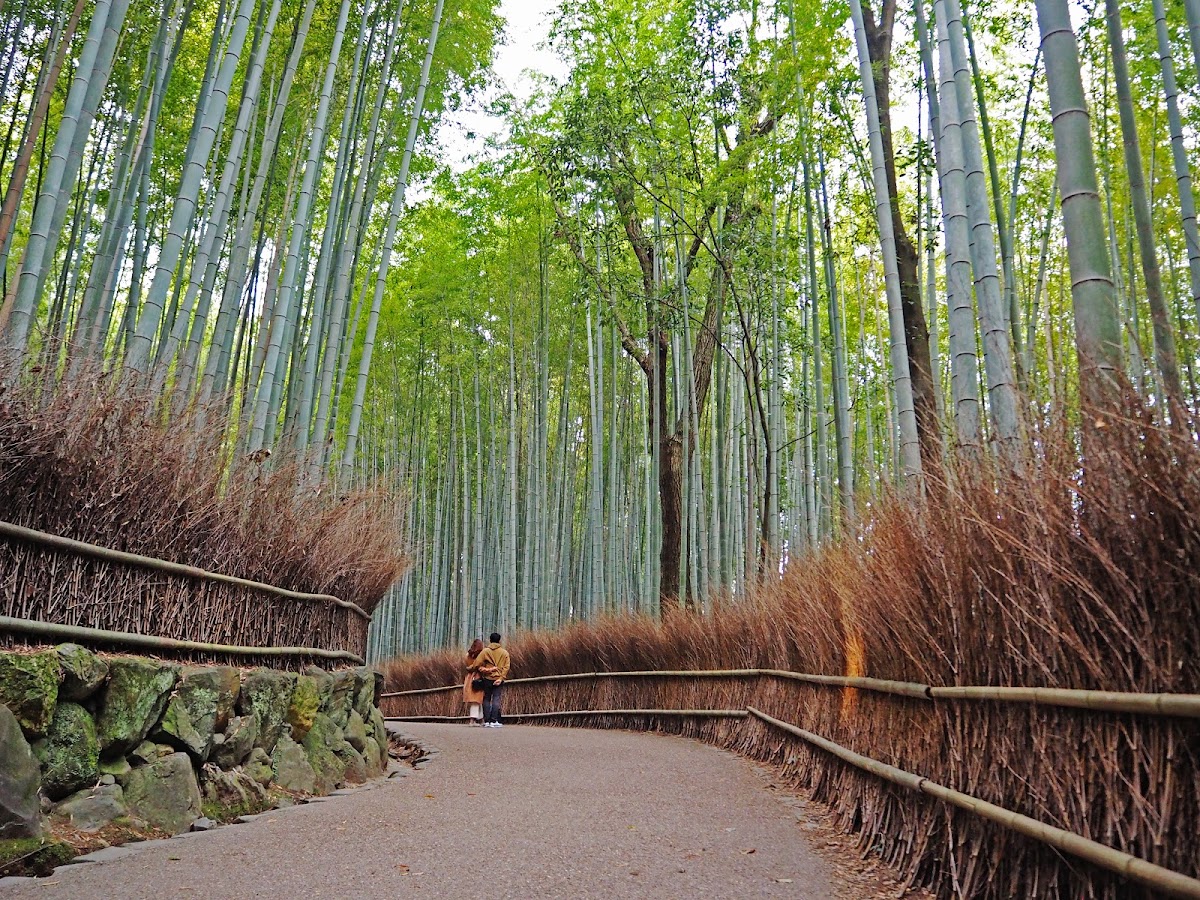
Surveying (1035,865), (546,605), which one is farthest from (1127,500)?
(546,605)

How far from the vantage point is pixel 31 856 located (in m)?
2.19

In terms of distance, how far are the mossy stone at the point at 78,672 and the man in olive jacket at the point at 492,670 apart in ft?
18.8

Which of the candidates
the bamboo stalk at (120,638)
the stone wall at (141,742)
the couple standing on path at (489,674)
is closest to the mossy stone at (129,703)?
the stone wall at (141,742)

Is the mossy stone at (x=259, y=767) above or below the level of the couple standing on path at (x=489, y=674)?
below

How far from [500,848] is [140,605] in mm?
1459

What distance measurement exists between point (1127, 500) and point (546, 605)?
31.7 ft

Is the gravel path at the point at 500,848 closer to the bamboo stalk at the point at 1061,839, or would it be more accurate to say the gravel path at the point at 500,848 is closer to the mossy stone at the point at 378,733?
the bamboo stalk at the point at 1061,839

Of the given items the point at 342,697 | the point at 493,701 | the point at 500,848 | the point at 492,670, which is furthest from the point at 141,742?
the point at 493,701

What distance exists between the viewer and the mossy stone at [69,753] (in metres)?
2.47

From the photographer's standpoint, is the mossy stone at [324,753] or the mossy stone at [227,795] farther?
the mossy stone at [324,753]

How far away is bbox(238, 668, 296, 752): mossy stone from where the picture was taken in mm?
3486

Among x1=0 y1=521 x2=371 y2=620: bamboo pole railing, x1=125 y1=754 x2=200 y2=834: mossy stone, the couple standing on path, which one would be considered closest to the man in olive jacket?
the couple standing on path

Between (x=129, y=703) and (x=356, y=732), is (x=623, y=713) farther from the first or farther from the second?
(x=129, y=703)

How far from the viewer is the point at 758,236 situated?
8.13m
